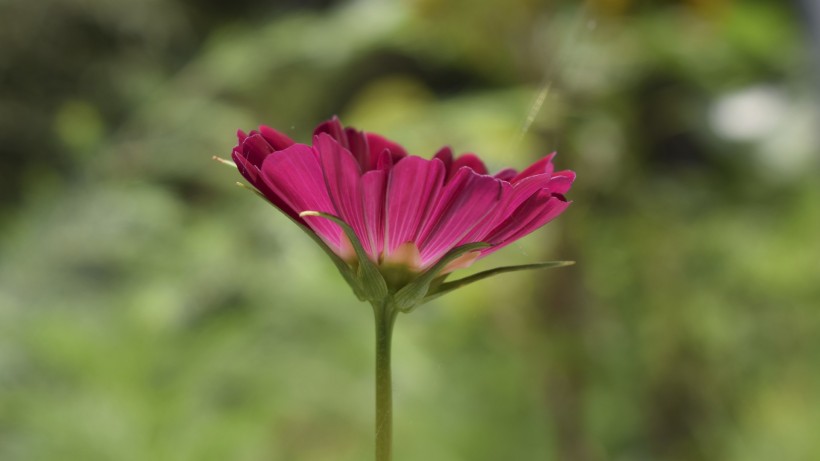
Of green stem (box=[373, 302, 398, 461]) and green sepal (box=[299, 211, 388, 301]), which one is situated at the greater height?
green sepal (box=[299, 211, 388, 301])

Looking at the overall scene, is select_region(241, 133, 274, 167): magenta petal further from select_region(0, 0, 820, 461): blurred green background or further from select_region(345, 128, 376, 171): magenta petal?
select_region(0, 0, 820, 461): blurred green background

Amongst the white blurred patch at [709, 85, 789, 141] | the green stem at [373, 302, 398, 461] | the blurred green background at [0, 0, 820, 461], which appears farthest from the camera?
the white blurred patch at [709, 85, 789, 141]

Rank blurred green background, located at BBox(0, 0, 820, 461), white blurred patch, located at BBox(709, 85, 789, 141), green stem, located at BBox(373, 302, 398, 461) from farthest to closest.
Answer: white blurred patch, located at BBox(709, 85, 789, 141) < blurred green background, located at BBox(0, 0, 820, 461) < green stem, located at BBox(373, 302, 398, 461)

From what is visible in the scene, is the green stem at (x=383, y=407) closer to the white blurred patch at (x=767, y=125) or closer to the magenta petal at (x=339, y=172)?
the magenta petal at (x=339, y=172)

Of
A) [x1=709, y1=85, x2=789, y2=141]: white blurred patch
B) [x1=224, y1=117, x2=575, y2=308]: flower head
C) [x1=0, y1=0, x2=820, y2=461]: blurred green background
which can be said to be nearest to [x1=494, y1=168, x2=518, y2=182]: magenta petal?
[x1=224, y1=117, x2=575, y2=308]: flower head

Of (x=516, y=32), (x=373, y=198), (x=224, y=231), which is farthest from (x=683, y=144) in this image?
(x=373, y=198)

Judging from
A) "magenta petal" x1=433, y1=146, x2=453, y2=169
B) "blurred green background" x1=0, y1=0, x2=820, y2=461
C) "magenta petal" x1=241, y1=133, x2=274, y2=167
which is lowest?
"magenta petal" x1=241, y1=133, x2=274, y2=167

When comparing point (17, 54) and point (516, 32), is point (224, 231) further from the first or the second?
point (17, 54)
